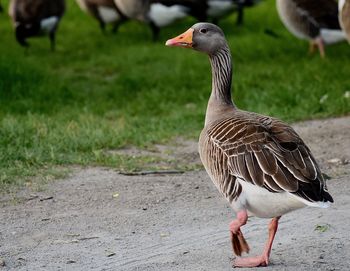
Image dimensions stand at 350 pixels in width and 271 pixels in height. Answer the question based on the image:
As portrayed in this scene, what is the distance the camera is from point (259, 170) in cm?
489

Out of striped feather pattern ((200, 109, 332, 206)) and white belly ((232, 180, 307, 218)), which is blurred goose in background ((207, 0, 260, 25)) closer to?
striped feather pattern ((200, 109, 332, 206))

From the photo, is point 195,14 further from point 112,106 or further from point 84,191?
point 84,191

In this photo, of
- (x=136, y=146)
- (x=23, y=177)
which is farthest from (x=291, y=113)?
(x=23, y=177)

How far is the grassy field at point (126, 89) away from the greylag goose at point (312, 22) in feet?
1.08

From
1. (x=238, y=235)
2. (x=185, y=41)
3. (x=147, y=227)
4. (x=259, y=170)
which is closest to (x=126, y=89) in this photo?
(x=185, y=41)

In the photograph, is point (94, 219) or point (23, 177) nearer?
point (94, 219)

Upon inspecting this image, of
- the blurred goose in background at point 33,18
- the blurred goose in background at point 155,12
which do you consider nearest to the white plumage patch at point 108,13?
the blurred goose in background at point 155,12

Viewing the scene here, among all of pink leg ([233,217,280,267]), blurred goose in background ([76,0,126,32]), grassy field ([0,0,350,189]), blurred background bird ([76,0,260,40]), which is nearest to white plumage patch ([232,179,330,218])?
pink leg ([233,217,280,267])

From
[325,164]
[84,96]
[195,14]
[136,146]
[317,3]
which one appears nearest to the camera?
[325,164]

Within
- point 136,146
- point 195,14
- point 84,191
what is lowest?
point 195,14

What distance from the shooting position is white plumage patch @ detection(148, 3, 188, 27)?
14555 millimetres

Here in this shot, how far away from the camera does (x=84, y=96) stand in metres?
11.4

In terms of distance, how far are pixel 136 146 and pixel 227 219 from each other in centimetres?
263

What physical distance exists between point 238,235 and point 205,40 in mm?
1561
